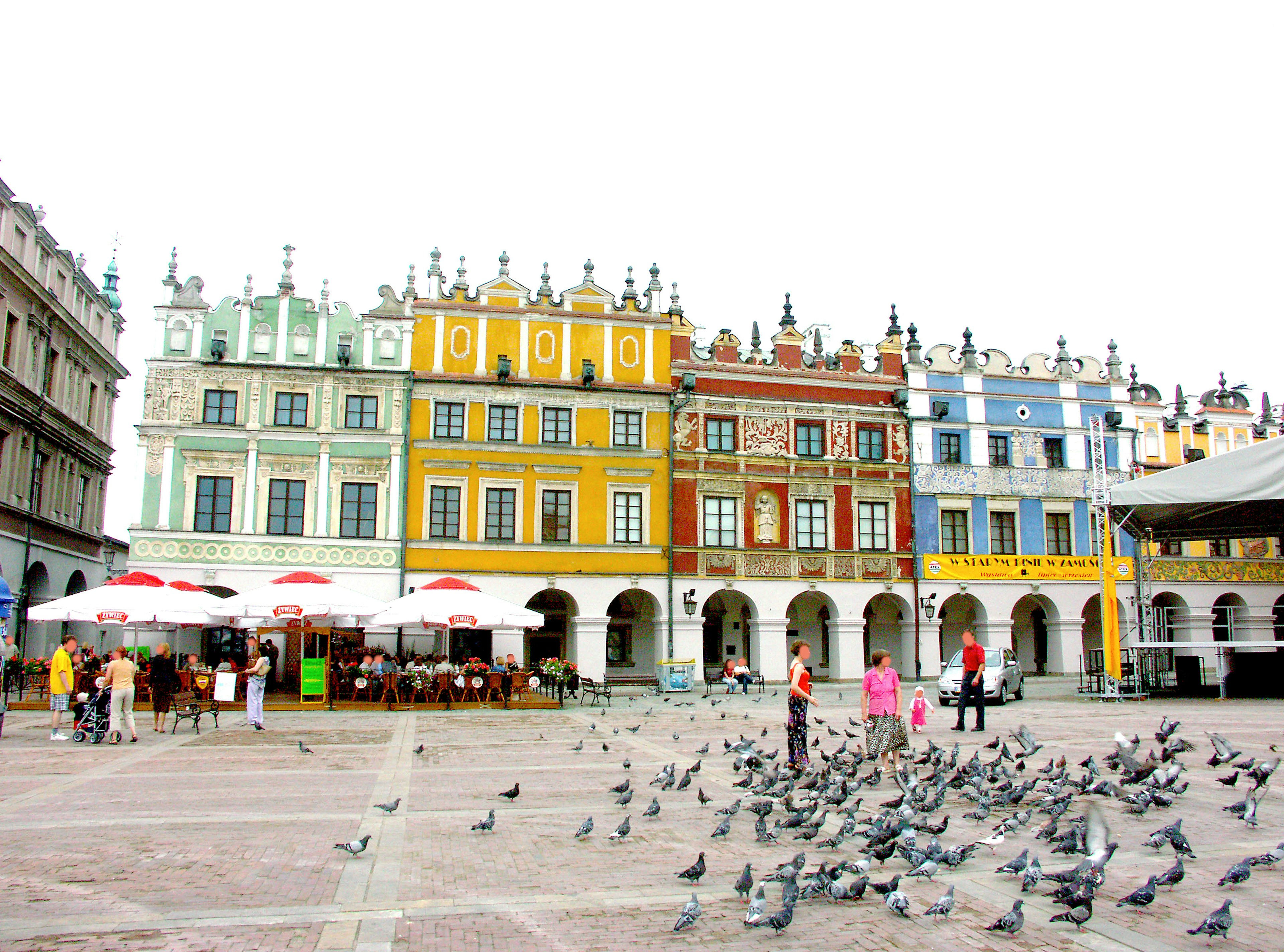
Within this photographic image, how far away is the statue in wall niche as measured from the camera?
119ft

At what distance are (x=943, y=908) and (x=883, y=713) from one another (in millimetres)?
6762

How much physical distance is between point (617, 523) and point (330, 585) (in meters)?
12.7

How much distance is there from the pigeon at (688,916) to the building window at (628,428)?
2921 cm

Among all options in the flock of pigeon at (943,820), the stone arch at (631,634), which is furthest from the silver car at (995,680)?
the stone arch at (631,634)

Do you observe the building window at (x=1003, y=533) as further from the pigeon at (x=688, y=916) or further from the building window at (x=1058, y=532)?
the pigeon at (x=688, y=916)

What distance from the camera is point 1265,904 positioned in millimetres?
7102

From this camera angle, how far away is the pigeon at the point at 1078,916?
6.41m

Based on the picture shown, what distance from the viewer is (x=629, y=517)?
35.3 meters

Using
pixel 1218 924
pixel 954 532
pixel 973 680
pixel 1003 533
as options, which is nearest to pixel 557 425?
pixel 954 532

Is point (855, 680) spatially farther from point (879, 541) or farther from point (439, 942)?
point (439, 942)

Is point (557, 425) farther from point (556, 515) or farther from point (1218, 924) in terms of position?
point (1218, 924)

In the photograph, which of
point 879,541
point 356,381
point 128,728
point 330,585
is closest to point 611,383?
point 356,381

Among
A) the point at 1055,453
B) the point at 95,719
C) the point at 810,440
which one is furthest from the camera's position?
the point at 1055,453

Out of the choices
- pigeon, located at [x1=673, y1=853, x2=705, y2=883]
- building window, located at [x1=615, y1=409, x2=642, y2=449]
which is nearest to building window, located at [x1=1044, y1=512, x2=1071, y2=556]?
building window, located at [x1=615, y1=409, x2=642, y2=449]
